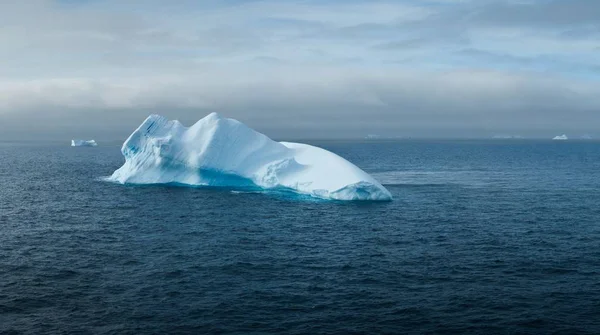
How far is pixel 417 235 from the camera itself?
1492 inches

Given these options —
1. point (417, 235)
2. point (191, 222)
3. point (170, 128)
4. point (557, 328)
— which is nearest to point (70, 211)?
point (191, 222)

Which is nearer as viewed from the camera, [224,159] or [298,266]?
[298,266]

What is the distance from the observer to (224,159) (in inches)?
2344

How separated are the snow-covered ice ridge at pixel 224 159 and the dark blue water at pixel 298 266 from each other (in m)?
3.62

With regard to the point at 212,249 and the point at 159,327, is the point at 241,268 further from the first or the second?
the point at 159,327

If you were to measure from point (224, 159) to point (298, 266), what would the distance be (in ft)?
102

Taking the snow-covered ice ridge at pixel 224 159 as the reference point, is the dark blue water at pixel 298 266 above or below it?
below

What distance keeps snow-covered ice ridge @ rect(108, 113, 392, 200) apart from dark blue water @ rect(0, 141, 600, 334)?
362 centimetres

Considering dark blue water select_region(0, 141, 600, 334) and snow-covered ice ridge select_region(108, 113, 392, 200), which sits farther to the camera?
snow-covered ice ridge select_region(108, 113, 392, 200)

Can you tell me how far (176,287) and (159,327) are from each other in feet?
16.6

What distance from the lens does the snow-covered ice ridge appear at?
55.4 m

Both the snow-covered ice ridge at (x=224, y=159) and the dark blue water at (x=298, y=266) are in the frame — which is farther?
the snow-covered ice ridge at (x=224, y=159)

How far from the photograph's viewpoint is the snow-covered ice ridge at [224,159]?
182 ft

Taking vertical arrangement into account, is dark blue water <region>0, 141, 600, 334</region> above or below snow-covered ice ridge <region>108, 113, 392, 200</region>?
below
